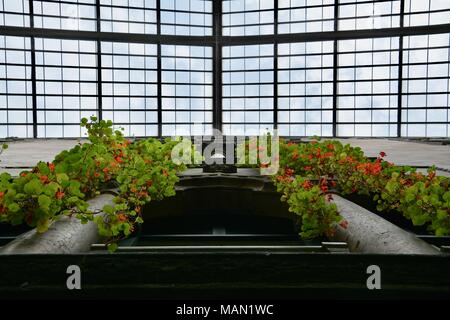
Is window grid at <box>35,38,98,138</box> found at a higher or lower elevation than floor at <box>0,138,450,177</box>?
higher

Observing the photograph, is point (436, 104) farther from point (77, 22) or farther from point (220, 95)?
point (77, 22)

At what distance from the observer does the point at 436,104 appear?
31703 millimetres

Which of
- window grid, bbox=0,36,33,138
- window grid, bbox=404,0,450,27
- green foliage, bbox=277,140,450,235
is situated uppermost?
window grid, bbox=404,0,450,27

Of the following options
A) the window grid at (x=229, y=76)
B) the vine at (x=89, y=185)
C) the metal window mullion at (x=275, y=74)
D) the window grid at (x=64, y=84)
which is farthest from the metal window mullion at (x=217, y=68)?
the vine at (x=89, y=185)

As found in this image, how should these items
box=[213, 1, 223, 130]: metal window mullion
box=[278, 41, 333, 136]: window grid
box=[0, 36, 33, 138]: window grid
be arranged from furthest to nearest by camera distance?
1. box=[213, 1, 223, 130]: metal window mullion
2. box=[278, 41, 333, 136]: window grid
3. box=[0, 36, 33, 138]: window grid

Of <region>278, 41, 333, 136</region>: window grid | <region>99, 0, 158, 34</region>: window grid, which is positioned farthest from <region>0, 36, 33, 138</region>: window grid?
<region>278, 41, 333, 136</region>: window grid

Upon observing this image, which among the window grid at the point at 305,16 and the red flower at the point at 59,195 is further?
the window grid at the point at 305,16

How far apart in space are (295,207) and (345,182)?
2405mm

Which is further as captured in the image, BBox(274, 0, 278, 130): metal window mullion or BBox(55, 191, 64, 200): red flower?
BBox(274, 0, 278, 130): metal window mullion

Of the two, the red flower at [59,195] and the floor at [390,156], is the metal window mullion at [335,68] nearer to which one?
the floor at [390,156]

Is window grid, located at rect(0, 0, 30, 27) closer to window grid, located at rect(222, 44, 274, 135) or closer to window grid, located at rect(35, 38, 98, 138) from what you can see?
window grid, located at rect(35, 38, 98, 138)

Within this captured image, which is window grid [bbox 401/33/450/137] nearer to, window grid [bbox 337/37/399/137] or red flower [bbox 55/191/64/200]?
window grid [bbox 337/37/399/137]

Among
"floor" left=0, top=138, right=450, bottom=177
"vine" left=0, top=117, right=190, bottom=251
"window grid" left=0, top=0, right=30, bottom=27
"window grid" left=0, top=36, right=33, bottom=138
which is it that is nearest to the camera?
"vine" left=0, top=117, right=190, bottom=251

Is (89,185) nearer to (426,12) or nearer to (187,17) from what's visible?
(187,17)
